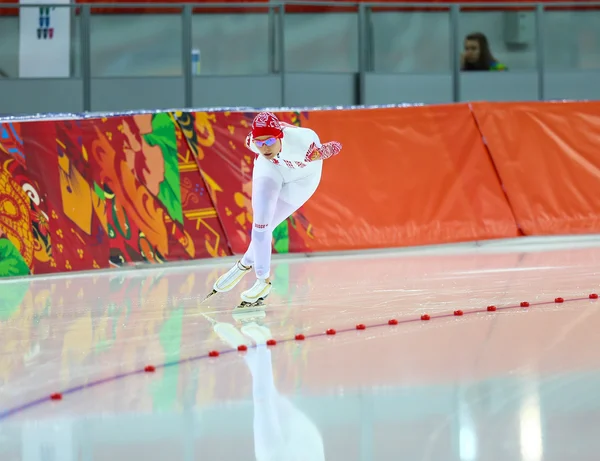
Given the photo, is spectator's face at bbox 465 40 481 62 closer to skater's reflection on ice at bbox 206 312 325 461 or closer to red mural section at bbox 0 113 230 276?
red mural section at bbox 0 113 230 276

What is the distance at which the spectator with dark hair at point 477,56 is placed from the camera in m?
A: 10.4

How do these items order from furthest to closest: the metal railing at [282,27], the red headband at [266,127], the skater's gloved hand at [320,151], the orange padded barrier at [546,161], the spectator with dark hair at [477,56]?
the spectator with dark hair at [477,56] < the orange padded barrier at [546,161] < the metal railing at [282,27] < the skater's gloved hand at [320,151] < the red headband at [266,127]

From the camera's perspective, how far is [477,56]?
412 inches

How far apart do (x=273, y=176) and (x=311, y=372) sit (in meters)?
1.93

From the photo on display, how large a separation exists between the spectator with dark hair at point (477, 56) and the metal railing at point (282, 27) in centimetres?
11

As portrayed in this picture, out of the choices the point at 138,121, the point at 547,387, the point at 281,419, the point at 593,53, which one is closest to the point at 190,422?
the point at 281,419

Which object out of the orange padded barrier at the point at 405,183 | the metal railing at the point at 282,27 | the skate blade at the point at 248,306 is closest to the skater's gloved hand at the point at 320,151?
the skate blade at the point at 248,306

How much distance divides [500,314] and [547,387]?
5.91 feet

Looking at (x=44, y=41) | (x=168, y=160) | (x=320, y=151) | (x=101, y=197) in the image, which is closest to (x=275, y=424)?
(x=320, y=151)

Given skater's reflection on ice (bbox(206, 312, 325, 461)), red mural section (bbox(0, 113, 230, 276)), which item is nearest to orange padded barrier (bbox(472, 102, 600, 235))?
red mural section (bbox(0, 113, 230, 276))

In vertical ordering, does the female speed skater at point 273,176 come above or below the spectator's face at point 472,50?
below

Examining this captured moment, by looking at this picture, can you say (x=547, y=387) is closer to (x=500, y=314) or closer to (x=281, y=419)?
(x=281, y=419)

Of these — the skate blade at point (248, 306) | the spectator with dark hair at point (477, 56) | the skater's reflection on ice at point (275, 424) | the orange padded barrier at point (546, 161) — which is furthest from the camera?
the spectator with dark hair at point (477, 56)

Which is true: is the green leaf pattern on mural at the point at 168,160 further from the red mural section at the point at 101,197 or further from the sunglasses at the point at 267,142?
the sunglasses at the point at 267,142
